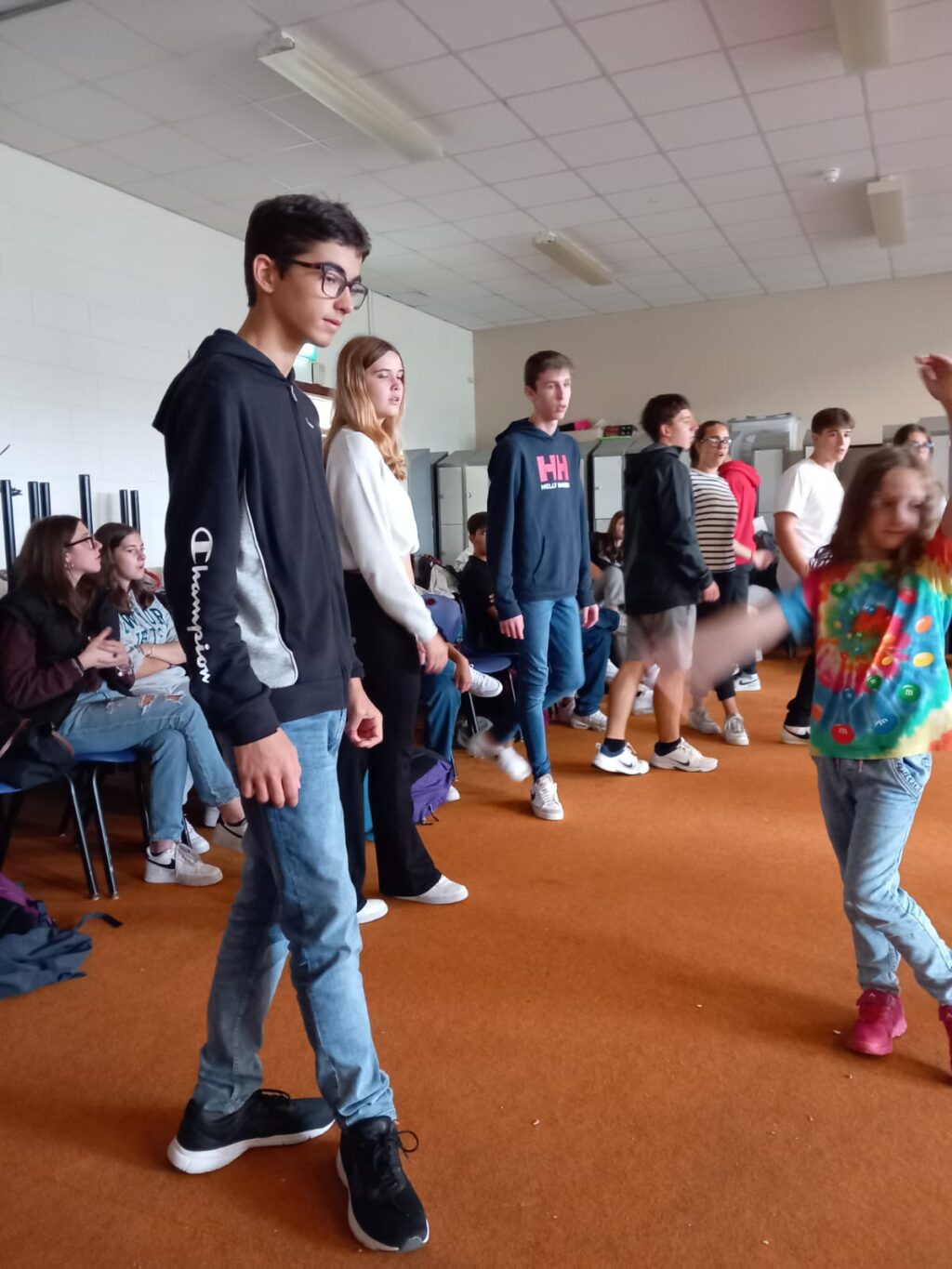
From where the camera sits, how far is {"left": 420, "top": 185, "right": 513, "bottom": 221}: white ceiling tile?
572 centimetres

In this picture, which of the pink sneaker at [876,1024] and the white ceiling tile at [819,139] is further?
the white ceiling tile at [819,139]

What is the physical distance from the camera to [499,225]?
630 cm

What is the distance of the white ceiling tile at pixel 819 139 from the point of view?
4887 mm

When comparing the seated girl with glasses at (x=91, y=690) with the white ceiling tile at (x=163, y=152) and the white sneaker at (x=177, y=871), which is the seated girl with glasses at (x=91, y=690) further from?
the white ceiling tile at (x=163, y=152)

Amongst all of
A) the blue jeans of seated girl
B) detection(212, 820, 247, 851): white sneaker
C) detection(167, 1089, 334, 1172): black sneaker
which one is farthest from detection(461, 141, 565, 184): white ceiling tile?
detection(167, 1089, 334, 1172): black sneaker

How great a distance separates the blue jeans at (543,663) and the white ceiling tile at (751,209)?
13.5ft

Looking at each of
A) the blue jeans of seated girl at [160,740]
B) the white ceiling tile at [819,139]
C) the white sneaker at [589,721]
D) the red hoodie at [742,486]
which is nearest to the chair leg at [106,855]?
the blue jeans of seated girl at [160,740]

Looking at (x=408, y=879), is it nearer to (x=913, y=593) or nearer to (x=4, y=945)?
(x=4, y=945)

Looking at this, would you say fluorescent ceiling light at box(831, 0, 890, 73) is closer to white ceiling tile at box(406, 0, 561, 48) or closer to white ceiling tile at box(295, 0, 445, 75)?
white ceiling tile at box(406, 0, 561, 48)

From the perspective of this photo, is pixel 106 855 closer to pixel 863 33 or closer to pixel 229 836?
pixel 229 836

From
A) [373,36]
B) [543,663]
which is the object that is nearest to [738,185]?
[373,36]

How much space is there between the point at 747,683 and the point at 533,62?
3.57m

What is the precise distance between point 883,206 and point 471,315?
400 centimetres

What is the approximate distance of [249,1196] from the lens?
1465mm
